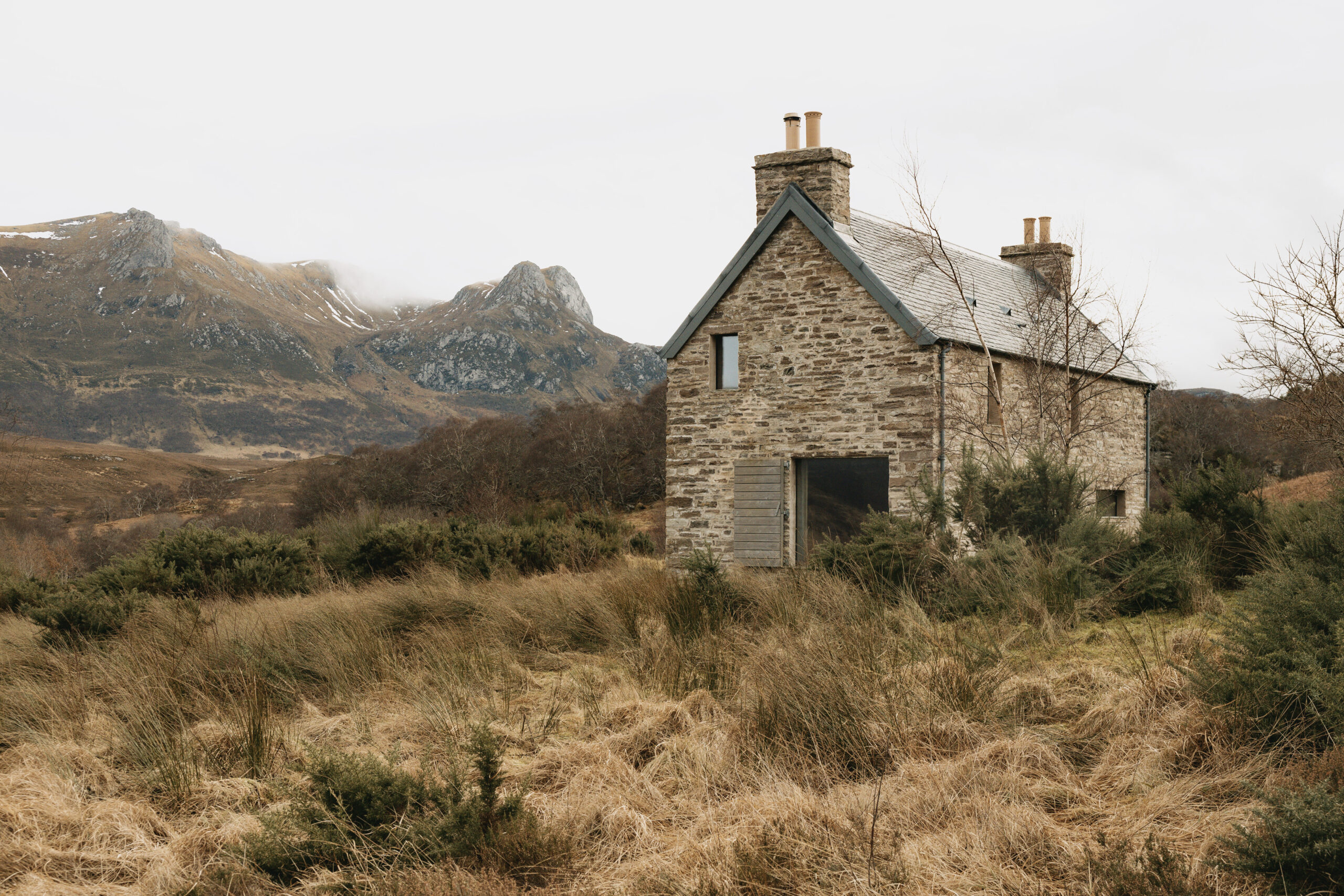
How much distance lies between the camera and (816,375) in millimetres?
15789

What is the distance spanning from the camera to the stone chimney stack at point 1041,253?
2219 centimetres

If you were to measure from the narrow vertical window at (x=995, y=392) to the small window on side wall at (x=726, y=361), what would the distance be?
4.11 metres

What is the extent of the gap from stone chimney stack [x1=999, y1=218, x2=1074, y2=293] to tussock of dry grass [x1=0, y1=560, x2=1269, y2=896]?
1533 cm

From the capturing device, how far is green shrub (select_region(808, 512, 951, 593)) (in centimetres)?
944

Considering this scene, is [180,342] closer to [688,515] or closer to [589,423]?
[589,423]

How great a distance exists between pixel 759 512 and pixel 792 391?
6.56 feet

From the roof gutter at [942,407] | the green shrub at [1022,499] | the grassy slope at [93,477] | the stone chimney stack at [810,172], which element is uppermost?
the stone chimney stack at [810,172]

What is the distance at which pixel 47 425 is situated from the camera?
125 meters

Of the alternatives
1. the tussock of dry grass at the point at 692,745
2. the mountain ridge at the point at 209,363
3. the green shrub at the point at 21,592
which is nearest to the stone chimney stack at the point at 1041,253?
the tussock of dry grass at the point at 692,745

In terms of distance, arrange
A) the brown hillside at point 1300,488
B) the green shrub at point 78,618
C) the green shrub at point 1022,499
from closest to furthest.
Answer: the green shrub at point 78,618, the green shrub at point 1022,499, the brown hillside at point 1300,488

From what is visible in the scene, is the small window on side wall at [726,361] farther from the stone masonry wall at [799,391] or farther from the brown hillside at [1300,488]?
the brown hillside at [1300,488]

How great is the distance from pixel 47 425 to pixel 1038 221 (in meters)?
134

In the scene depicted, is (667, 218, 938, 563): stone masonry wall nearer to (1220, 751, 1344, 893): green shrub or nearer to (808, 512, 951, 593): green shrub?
(808, 512, 951, 593): green shrub

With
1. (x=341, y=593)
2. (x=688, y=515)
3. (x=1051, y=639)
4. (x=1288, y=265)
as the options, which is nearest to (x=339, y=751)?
(x=1051, y=639)
